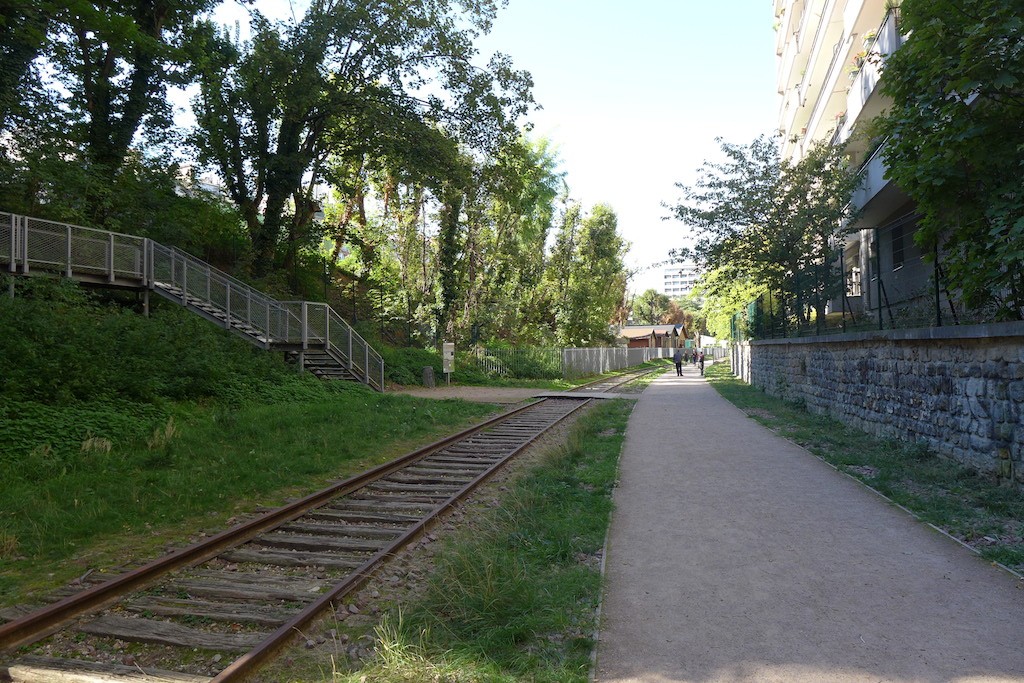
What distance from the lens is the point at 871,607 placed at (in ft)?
14.3

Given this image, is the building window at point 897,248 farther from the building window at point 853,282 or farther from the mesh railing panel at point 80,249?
the mesh railing panel at point 80,249

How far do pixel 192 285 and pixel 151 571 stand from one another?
1401 centimetres

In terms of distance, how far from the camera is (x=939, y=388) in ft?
30.3

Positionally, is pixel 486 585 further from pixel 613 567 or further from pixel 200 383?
pixel 200 383

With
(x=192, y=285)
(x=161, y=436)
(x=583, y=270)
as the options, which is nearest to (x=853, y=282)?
(x=161, y=436)

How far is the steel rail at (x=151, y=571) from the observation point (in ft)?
13.4

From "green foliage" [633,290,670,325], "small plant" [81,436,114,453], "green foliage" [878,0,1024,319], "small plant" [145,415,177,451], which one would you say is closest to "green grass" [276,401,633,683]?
"green foliage" [878,0,1024,319]

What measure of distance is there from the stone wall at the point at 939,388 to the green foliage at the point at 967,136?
2.22 ft

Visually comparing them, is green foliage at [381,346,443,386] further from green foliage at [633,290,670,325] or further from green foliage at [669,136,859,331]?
green foliage at [633,290,670,325]

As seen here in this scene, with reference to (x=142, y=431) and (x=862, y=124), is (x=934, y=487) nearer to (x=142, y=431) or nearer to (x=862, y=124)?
(x=142, y=431)

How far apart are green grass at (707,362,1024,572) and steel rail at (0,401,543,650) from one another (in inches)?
244

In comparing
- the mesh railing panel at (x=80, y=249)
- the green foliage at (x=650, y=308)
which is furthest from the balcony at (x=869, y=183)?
the green foliage at (x=650, y=308)

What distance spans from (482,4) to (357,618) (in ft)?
76.7

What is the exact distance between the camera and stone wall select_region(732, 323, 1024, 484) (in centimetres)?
743
